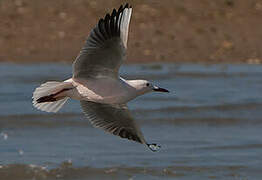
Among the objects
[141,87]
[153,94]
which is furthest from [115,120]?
[153,94]

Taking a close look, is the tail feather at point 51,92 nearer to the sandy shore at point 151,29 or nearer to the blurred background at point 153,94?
the blurred background at point 153,94

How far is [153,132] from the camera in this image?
34.0 ft

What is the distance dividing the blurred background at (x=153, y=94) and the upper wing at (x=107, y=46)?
185cm

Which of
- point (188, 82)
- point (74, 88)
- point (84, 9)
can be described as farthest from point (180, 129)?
point (84, 9)

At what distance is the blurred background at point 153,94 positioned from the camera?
9.05 m

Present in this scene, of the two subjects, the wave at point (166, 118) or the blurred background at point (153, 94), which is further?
the wave at point (166, 118)

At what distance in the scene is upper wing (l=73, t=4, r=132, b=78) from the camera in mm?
7043

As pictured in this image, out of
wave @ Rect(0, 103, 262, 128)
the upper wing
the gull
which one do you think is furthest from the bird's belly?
wave @ Rect(0, 103, 262, 128)

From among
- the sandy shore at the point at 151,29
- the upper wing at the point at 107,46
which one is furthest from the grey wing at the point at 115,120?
the sandy shore at the point at 151,29

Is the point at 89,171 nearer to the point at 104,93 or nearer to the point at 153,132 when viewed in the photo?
the point at 153,132

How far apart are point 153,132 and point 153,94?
198 centimetres

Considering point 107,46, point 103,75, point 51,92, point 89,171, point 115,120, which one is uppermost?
point 107,46

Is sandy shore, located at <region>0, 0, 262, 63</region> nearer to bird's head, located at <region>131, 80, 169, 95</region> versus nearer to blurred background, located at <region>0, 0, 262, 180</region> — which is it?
blurred background, located at <region>0, 0, 262, 180</region>

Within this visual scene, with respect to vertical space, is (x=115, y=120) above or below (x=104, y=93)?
below
